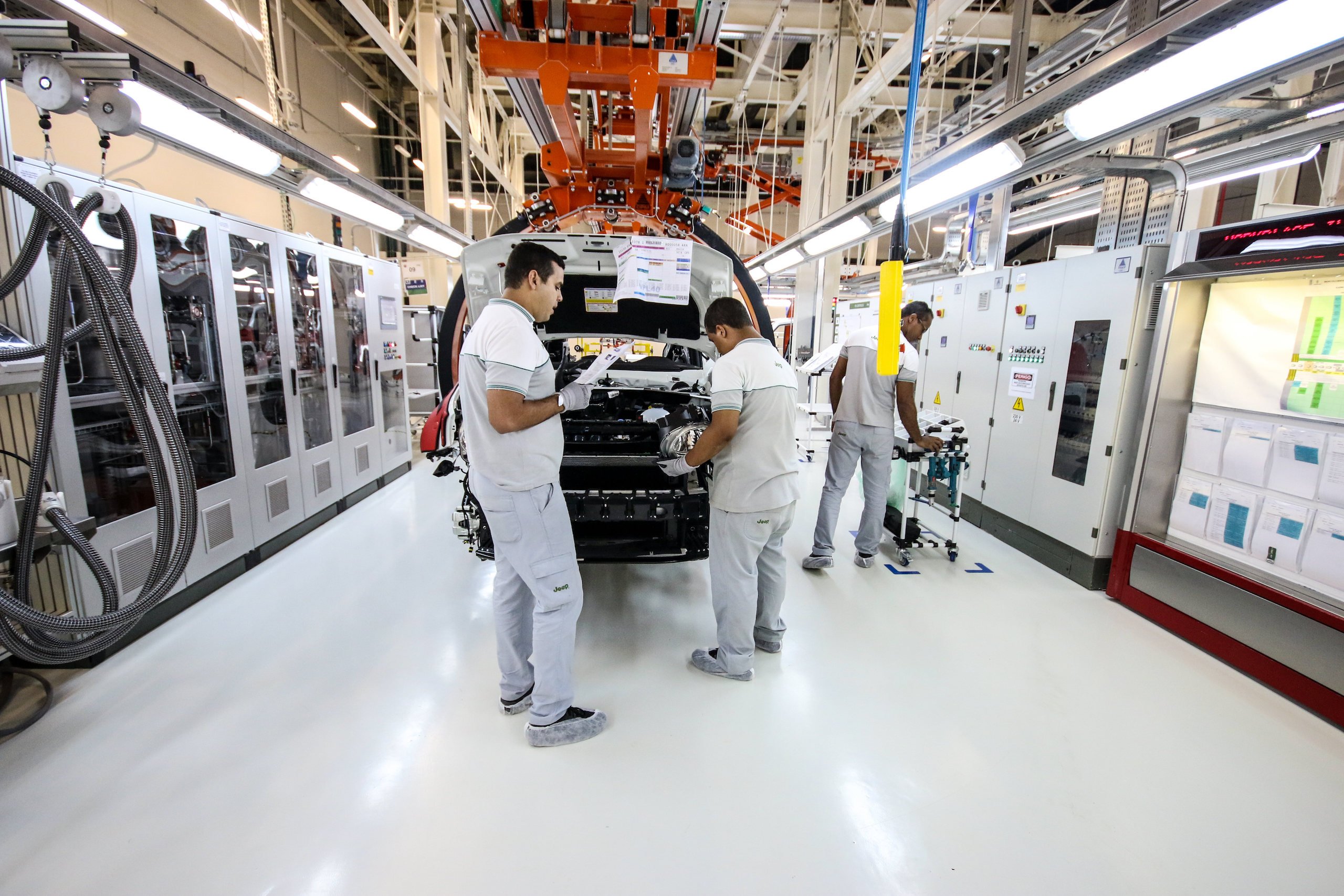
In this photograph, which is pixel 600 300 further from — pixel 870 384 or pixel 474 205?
pixel 474 205

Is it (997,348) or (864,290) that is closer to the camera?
(997,348)

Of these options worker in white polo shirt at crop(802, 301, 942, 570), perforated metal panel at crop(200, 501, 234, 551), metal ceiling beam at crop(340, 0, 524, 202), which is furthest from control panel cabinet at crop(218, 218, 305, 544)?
worker in white polo shirt at crop(802, 301, 942, 570)

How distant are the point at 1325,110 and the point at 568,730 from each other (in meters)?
5.46

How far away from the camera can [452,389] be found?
294cm

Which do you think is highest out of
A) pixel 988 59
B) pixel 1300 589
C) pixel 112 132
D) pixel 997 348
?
pixel 988 59

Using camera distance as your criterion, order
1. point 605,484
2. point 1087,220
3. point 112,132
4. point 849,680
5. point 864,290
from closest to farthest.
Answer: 1. point 112,132
2. point 849,680
3. point 605,484
4. point 864,290
5. point 1087,220

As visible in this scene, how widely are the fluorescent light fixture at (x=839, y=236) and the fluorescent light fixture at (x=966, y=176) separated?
43 cm

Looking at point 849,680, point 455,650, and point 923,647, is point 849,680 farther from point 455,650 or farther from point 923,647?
point 455,650

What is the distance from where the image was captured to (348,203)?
3508mm

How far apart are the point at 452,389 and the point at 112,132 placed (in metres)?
1.49

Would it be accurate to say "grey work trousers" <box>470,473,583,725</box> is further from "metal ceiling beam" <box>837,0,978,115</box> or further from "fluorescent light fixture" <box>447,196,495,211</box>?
"fluorescent light fixture" <box>447,196,495,211</box>

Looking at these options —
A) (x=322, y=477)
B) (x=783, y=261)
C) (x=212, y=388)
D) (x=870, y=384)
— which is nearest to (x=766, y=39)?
(x=783, y=261)

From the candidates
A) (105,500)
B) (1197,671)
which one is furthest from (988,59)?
(105,500)

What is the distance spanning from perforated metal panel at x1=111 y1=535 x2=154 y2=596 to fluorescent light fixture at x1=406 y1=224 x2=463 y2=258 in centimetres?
264
